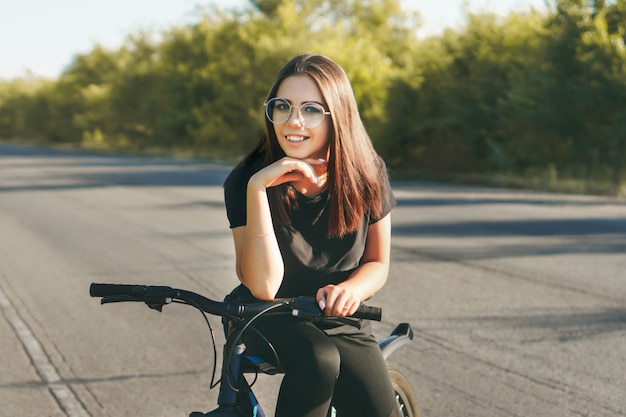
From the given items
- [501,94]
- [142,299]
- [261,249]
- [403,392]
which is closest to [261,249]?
[261,249]

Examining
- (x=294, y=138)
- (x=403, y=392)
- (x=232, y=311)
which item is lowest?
(x=403, y=392)

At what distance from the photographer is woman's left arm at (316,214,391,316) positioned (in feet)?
7.66

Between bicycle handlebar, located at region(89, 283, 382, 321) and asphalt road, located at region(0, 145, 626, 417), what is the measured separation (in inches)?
94.1

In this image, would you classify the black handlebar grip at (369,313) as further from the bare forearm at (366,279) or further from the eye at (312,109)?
the eye at (312,109)

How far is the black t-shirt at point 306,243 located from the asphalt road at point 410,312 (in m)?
2.06

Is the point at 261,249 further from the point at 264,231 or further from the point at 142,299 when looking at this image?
the point at 142,299

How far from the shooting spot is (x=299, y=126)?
2.62 metres

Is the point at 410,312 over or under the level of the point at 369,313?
under

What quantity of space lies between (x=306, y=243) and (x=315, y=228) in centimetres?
6

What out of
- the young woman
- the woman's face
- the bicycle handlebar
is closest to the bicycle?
the bicycle handlebar

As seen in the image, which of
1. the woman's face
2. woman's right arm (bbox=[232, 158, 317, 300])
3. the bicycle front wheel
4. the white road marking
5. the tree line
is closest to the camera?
woman's right arm (bbox=[232, 158, 317, 300])

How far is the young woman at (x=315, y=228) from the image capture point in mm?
2461

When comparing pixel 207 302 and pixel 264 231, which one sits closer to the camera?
pixel 207 302

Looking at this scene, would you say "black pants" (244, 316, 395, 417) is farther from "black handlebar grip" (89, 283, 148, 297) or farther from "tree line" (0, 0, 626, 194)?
"tree line" (0, 0, 626, 194)
